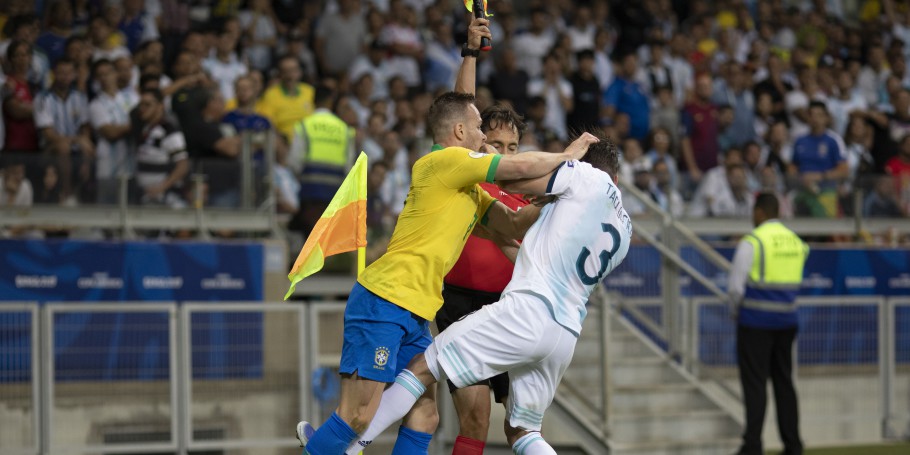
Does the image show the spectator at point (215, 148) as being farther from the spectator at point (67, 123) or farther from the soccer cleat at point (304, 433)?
the soccer cleat at point (304, 433)

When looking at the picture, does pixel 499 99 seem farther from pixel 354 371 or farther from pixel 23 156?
pixel 354 371

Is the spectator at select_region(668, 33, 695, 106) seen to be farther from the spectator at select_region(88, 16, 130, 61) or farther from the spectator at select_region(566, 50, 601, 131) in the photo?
the spectator at select_region(88, 16, 130, 61)

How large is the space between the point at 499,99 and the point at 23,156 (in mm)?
6034

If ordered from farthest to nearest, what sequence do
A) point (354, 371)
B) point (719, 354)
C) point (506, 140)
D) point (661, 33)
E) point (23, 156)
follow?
point (661, 33) → point (719, 354) → point (23, 156) → point (506, 140) → point (354, 371)

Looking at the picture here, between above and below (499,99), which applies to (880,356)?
below

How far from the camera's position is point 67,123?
1249 centimetres

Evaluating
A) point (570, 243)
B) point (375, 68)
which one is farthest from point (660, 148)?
point (570, 243)

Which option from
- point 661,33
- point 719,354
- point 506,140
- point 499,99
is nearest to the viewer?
point 506,140

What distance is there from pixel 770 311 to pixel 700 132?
526 centimetres

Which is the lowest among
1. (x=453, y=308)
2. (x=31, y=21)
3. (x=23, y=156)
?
(x=453, y=308)

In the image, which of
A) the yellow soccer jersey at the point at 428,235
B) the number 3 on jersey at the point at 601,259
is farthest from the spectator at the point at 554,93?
the yellow soccer jersey at the point at 428,235

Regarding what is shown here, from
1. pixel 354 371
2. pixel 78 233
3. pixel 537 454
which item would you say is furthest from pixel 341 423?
pixel 78 233

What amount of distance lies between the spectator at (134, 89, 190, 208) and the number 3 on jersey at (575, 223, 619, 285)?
5.94 meters

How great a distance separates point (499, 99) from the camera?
15586 millimetres
